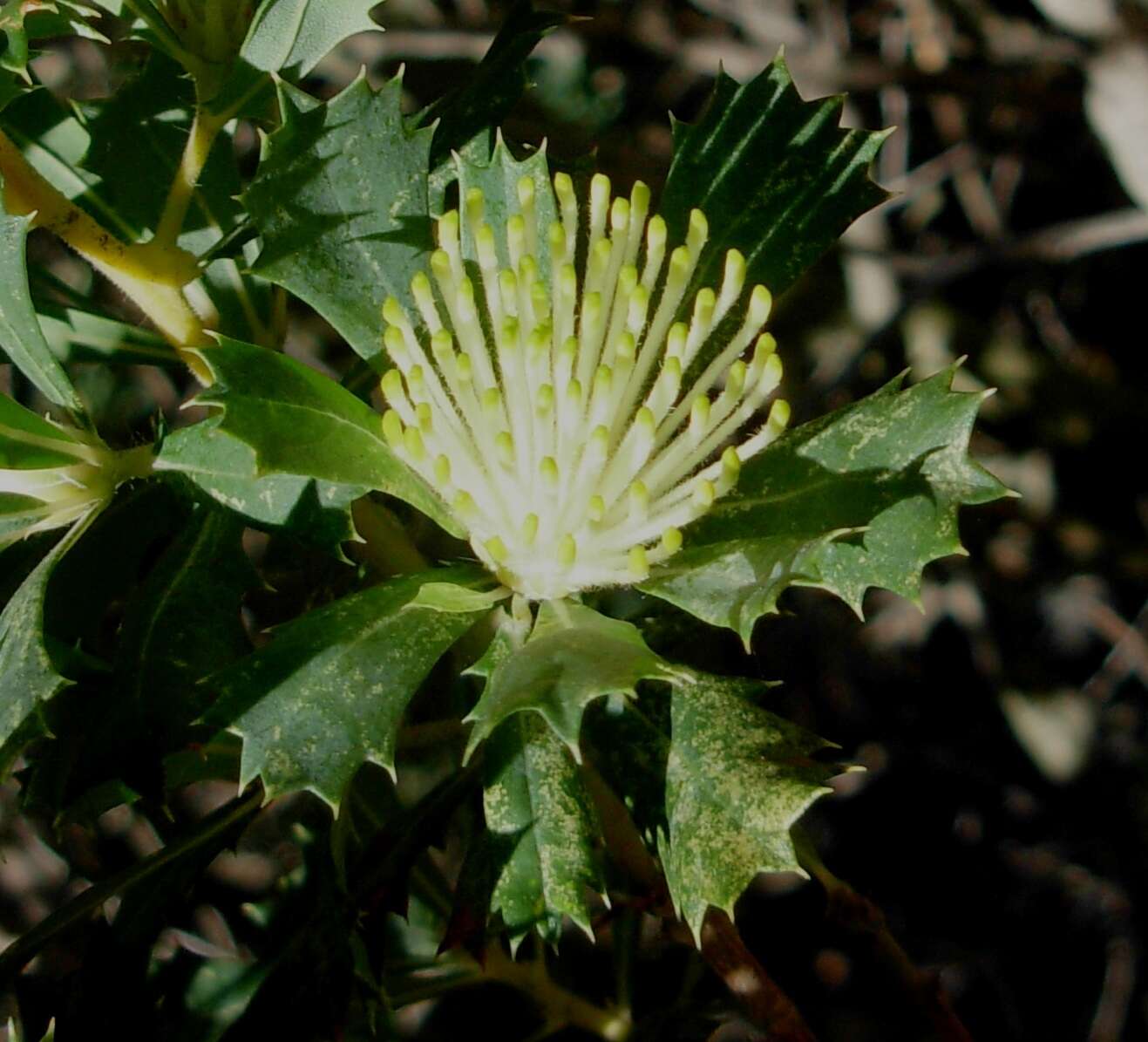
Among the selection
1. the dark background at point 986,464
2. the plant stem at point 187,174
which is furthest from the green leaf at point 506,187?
the dark background at point 986,464

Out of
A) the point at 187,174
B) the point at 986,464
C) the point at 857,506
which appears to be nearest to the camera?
the point at 857,506

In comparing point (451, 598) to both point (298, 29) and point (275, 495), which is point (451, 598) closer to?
point (275, 495)

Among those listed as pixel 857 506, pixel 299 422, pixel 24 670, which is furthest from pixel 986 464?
pixel 24 670

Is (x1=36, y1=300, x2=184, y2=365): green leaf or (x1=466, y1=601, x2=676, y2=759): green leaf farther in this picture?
(x1=36, y1=300, x2=184, y2=365): green leaf

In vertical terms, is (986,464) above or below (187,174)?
below

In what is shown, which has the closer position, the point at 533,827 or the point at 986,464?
the point at 533,827

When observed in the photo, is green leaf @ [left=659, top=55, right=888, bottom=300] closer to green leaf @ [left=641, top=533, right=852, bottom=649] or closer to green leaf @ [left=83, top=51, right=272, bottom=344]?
green leaf @ [left=641, top=533, right=852, bottom=649]

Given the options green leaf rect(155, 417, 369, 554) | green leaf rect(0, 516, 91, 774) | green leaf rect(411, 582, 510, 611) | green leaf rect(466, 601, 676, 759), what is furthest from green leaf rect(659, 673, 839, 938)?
green leaf rect(0, 516, 91, 774)
